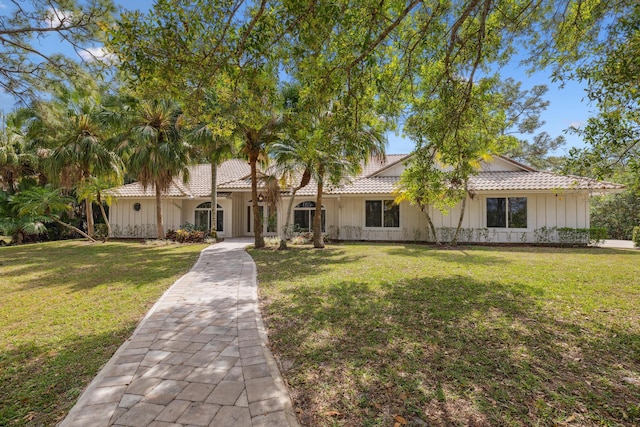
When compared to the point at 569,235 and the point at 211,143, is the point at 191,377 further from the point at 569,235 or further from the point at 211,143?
the point at 569,235

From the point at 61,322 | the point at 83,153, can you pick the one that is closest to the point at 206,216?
the point at 83,153

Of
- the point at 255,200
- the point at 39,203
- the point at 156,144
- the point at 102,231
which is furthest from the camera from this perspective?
the point at 102,231

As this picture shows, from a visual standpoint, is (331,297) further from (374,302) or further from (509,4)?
(509,4)

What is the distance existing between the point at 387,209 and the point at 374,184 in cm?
177

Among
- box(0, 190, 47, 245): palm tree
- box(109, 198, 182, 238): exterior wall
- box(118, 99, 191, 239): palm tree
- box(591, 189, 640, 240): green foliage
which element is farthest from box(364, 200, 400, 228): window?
box(0, 190, 47, 245): palm tree

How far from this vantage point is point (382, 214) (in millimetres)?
19844

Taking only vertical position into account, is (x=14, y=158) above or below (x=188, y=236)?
above

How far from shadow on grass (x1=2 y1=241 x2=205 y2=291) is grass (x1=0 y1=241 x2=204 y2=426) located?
0.11ft

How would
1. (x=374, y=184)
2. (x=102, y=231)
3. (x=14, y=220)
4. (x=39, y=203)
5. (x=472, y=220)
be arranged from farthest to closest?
(x=102, y=231) < (x=14, y=220) < (x=374, y=184) < (x=39, y=203) < (x=472, y=220)

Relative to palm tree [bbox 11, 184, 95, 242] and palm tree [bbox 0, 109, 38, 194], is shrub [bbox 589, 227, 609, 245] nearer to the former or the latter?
palm tree [bbox 11, 184, 95, 242]

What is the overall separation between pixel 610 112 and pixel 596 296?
409cm

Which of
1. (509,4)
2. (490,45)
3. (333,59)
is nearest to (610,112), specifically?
(490,45)

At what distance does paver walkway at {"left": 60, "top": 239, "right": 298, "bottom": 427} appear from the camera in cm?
297

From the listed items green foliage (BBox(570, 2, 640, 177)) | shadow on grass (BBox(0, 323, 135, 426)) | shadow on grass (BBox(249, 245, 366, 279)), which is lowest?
shadow on grass (BBox(0, 323, 135, 426))
